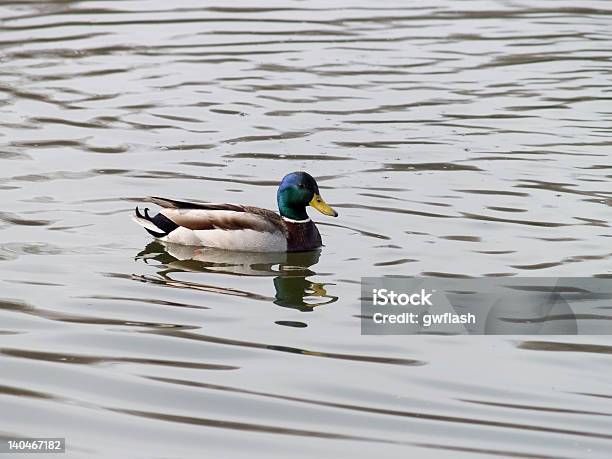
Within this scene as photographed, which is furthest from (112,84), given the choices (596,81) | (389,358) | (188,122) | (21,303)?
(389,358)

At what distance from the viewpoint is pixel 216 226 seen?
1083cm

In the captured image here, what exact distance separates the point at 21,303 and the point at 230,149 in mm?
→ 4771

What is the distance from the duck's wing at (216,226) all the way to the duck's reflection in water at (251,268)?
7 cm

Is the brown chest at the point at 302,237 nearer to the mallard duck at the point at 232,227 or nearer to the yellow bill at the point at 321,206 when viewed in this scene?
the mallard duck at the point at 232,227

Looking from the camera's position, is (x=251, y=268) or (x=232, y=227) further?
(x=232, y=227)

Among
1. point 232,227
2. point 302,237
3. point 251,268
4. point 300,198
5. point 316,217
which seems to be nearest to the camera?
point 251,268

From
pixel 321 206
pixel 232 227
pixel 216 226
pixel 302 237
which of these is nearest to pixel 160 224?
pixel 216 226

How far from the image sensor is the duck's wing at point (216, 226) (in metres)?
10.8

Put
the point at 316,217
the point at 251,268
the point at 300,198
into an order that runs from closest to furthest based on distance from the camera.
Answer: the point at 251,268, the point at 300,198, the point at 316,217

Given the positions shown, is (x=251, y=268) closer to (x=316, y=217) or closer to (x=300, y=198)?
(x=300, y=198)

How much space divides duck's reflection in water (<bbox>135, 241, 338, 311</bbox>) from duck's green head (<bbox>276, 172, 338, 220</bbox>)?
347 millimetres

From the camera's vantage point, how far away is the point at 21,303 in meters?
9.09

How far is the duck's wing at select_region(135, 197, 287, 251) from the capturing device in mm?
10789

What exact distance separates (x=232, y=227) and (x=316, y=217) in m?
1.48
